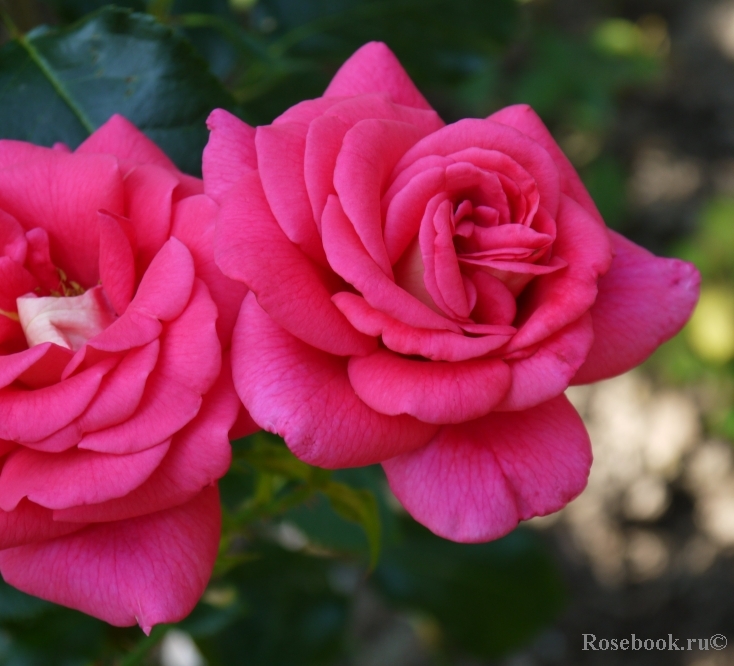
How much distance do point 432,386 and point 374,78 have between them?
0.24 m

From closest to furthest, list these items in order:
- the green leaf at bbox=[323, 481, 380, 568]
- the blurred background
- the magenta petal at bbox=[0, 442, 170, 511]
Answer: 1. the magenta petal at bbox=[0, 442, 170, 511]
2. the green leaf at bbox=[323, 481, 380, 568]
3. the blurred background

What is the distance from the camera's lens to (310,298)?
0.43 m

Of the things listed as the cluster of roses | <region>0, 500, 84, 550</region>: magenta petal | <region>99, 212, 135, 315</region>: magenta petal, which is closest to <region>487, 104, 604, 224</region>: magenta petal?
the cluster of roses

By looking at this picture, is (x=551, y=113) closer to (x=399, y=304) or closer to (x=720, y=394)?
(x=720, y=394)

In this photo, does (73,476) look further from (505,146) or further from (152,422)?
(505,146)

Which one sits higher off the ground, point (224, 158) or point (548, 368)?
point (224, 158)

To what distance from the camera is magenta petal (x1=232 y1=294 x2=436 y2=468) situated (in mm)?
409

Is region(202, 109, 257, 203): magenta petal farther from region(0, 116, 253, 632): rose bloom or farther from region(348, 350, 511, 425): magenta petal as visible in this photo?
region(348, 350, 511, 425): magenta petal

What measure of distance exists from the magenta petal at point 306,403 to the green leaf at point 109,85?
22cm

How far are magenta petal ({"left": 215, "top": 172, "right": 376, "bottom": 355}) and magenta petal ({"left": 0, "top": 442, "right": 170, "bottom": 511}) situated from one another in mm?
99

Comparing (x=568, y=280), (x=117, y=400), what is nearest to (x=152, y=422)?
(x=117, y=400)

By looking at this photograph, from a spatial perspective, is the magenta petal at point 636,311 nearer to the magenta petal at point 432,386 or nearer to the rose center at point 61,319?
the magenta petal at point 432,386

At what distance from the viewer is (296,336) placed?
0.43m

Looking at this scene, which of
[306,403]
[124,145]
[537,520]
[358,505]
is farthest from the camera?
[537,520]
